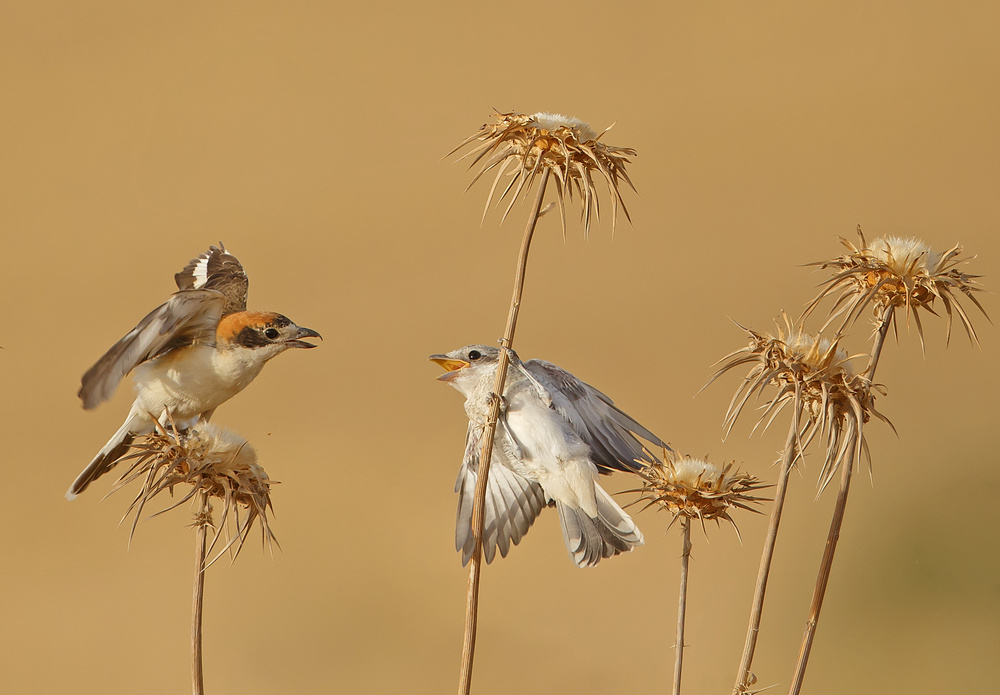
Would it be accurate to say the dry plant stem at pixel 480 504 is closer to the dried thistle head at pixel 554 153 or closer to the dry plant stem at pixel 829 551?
the dried thistle head at pixel 554 153

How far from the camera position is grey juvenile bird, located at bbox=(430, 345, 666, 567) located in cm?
406

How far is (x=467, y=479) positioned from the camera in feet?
15.2

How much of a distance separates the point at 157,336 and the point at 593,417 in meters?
2.07

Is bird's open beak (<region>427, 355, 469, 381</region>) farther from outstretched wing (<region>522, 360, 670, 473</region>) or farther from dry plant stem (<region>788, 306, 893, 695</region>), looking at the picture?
dry plant stem (<region>788, 306, 893, 695</region>)

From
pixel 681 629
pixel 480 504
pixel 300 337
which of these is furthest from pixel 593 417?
pixel 480 504

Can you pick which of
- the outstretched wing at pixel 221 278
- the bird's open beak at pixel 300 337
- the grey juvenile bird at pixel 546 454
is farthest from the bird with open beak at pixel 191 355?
the grey juvenile bird at pixel 546 454

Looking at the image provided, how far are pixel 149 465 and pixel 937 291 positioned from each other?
2573 millimetres

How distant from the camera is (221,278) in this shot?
5.27 metres

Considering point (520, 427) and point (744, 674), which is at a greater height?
point (520, 427)

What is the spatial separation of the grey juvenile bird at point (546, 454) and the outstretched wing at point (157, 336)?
1.16 meters

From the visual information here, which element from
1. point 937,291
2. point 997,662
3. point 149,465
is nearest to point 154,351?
point 149,465

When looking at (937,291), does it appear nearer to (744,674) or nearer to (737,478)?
(737,478)

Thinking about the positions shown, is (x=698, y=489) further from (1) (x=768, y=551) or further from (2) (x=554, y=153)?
(2) (x=554, y=153)

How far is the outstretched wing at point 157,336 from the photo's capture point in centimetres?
372
